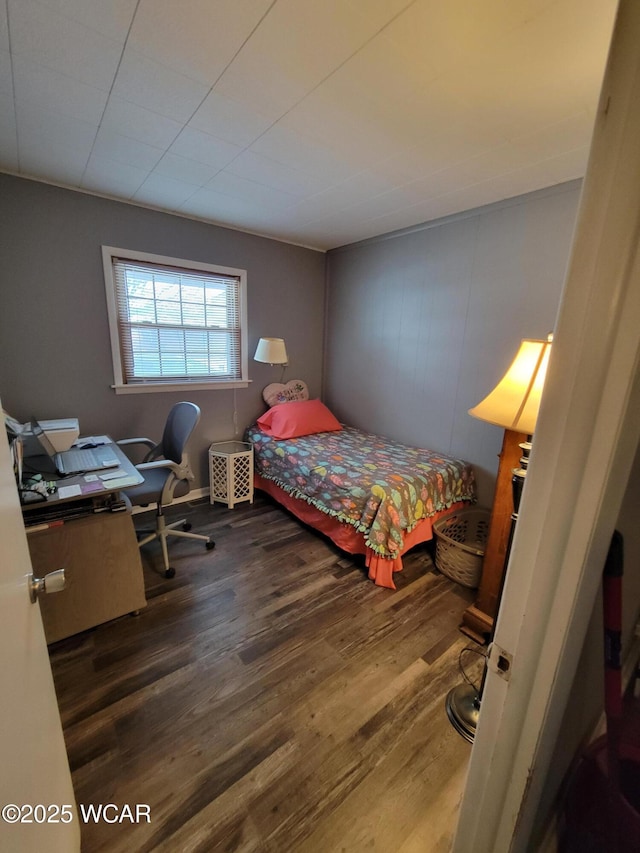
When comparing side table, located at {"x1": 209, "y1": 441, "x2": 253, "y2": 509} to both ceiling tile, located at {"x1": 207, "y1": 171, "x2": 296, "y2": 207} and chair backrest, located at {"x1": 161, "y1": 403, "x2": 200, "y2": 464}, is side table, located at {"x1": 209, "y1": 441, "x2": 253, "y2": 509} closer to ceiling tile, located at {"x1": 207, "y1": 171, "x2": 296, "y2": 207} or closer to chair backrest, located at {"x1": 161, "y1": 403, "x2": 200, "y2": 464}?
chair backrest, located at {"x1": 161, "y1": 403, "x2": 200, "y2": 464}

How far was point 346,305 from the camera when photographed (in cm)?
359

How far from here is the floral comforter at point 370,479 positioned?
82.1 inches

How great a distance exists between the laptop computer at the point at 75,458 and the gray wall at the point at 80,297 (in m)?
0.47

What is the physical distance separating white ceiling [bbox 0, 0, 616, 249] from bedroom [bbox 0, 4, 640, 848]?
254 mm

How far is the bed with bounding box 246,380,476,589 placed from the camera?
A: 6.89 ft

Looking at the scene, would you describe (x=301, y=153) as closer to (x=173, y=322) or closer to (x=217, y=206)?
(x=217, y=206)

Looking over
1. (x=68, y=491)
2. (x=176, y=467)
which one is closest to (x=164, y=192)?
(x=176, y=467)

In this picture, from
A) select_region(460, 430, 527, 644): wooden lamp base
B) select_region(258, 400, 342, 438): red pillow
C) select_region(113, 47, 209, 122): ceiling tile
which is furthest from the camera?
select_region(258, 400, 342, 438): red pillow

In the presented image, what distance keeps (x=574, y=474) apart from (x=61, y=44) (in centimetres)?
203

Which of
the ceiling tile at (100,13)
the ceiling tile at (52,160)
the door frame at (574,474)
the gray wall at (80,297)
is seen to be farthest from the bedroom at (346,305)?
the door frame at (574,474)

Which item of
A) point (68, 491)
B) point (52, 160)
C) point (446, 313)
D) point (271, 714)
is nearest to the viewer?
point (271, 714)

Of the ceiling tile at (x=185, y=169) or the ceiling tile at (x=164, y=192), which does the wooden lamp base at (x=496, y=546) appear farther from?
the ceiling tile at (x=164, y=192)

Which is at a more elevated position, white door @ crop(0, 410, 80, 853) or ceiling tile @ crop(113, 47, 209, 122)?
ceiling tile @ crop(113, 47, 209, 122)

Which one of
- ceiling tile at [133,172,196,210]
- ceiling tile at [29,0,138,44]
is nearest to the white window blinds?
ceiling tile at [133,172,196,210]
